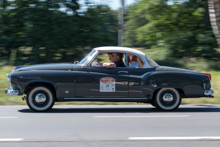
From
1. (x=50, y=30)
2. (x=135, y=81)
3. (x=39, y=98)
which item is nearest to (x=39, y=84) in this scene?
(x=39, y=98)

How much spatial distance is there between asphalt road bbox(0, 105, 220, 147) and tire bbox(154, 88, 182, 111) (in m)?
Answer: 0.18

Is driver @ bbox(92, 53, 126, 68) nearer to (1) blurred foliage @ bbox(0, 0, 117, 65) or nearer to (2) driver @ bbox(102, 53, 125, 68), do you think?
(2) driver @ bbox(102, 53, 125, 68)

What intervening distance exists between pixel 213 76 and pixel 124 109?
7.49 metres

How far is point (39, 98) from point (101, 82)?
1537 millimetres

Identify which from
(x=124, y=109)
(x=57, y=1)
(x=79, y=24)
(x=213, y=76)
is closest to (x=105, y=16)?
(x=79, y=24)

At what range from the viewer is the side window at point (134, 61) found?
8492 mm

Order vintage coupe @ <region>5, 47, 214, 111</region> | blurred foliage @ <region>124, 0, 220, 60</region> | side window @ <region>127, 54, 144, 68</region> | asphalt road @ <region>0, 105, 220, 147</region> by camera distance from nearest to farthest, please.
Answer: asphalt road @ <region>0, 105, 220, 147</region> → vintage coupe @ <region>5, 47, 214, 111</region> → side window @ <region>127, 54, 144, 68</region> → blurred foliage @ <region>124, 0, 220, 60</region>

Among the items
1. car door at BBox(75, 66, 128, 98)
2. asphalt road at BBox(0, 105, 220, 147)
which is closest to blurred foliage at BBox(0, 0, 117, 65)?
asphalt road at BBox(0, 105, 220, 147)

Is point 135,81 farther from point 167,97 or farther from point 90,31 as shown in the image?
point 90,31

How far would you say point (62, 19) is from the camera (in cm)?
1867

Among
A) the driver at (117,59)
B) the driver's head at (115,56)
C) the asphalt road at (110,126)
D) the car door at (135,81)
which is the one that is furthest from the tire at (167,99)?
the driver's head at (115,56)

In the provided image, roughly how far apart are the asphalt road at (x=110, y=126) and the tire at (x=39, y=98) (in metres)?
0.21

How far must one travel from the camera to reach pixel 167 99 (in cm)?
859

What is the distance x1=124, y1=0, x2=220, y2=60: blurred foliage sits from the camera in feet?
65.2
